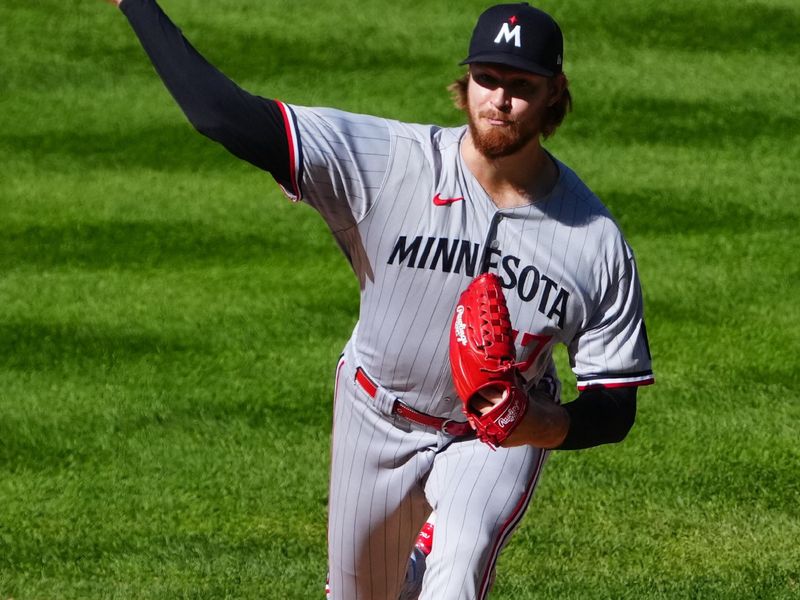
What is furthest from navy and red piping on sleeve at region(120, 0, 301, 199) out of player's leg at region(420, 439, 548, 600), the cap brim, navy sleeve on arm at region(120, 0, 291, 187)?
player's leg at region(420, 439, 548, 600)

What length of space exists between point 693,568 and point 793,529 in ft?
1.95

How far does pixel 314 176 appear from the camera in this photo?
355cm

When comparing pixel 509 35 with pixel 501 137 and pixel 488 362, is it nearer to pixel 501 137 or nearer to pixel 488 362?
pixel 501 137

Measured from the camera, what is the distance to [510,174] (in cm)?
371

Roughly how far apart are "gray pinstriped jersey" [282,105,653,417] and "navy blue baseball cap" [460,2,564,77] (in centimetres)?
A: 33

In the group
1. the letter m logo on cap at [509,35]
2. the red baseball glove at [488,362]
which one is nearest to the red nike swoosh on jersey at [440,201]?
the red baseball glove at [488,362]

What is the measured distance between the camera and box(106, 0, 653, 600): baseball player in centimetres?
356

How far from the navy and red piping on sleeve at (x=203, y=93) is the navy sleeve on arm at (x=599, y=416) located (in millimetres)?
1062

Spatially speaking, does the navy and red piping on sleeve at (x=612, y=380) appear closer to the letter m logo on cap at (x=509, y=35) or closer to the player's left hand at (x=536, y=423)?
the player's left hand at (x=536, y=423)

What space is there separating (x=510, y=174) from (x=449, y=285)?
350mm

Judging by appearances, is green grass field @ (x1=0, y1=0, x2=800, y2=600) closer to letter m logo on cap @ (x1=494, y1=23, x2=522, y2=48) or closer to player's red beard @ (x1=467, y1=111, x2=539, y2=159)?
player's red beard @ (x1=467, y1=111, x2=539, y2=159)

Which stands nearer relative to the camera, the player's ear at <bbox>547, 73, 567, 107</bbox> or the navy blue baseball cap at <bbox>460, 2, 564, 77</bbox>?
the navy blue baseball cap at <bbox>460, 2, 564, 77</bbox>

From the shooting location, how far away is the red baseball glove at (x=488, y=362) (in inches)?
131

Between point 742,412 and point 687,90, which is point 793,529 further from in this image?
point 687,90
